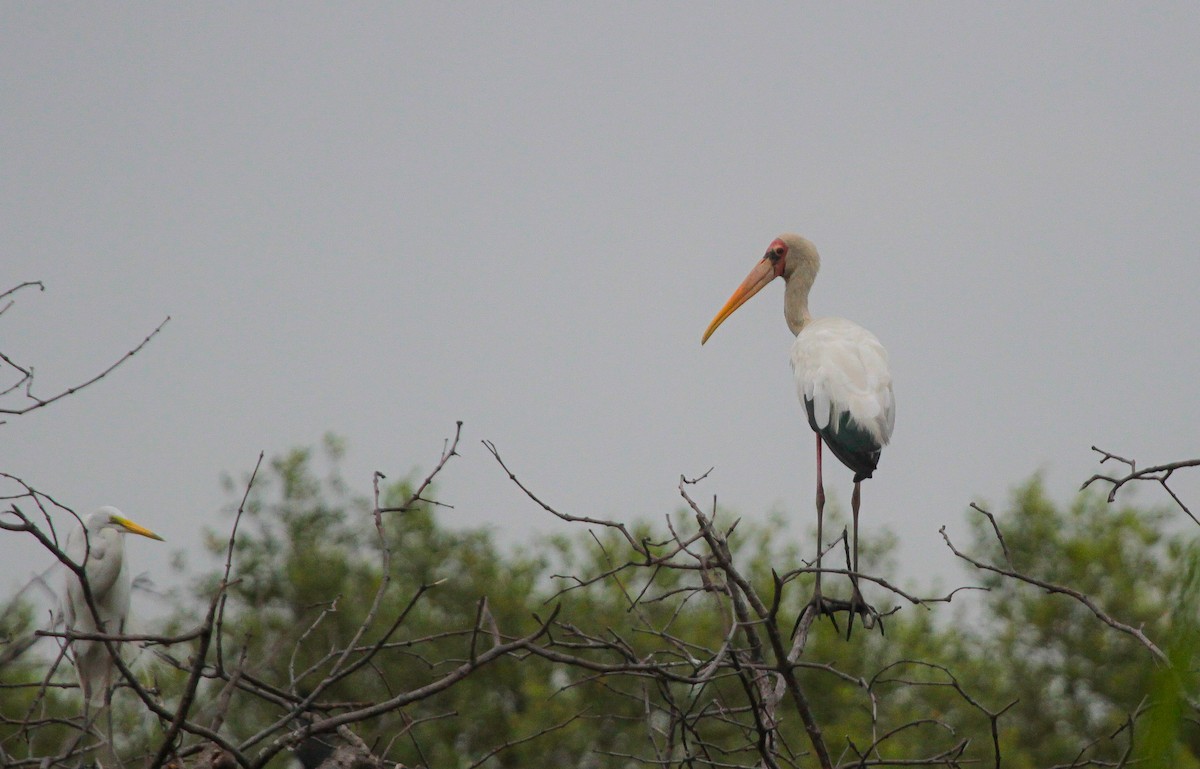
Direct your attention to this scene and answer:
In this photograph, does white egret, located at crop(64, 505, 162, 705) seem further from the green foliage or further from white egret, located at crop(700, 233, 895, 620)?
the green foliage

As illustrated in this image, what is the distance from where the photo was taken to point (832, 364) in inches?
203

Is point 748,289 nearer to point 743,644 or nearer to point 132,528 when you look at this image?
point 132,528

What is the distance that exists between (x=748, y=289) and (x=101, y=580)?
343 centimetres

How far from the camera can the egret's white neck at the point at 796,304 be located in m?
6.33

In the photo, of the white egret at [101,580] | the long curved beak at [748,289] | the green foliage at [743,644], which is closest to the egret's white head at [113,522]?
the white egret at [101,580]

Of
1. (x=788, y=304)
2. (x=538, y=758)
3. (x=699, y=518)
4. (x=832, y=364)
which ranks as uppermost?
(x=538, y=758)

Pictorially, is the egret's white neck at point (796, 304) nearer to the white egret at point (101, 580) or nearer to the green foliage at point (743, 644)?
the white egret at point (101, 580)

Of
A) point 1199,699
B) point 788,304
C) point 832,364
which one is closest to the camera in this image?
point 1199,699

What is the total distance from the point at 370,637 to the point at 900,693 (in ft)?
27.3

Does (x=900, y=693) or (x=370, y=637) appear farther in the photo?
(x=900, y=693)

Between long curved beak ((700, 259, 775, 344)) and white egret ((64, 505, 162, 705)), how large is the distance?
9.89 feet

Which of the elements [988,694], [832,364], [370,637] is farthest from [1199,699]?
[988,694]

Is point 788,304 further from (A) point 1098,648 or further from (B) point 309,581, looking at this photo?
(B) point 309,581

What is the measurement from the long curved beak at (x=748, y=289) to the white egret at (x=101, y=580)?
301 cm
